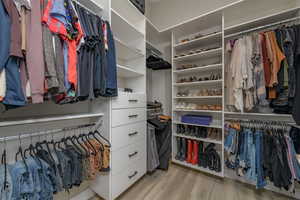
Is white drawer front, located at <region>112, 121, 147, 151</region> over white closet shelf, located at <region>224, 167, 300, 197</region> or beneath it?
over

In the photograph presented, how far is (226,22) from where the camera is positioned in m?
2.04

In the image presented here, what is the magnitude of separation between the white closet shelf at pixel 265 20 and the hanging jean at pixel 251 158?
1.36 metres

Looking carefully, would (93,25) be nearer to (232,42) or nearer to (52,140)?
(52,140)

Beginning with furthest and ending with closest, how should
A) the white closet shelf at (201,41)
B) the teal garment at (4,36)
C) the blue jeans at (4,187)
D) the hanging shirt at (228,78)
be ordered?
the white closet shelf at (201,41)
the hanging shirt at (228,78)
the blue jeans at (4,187)
the teal garment at (4,36)

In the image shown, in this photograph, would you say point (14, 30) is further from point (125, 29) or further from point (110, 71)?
point (125, 29)

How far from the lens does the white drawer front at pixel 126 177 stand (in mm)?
1328

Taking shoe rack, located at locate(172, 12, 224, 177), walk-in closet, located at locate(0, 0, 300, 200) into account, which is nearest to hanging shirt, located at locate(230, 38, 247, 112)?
walk-in closet, located at locate(0, 0, 300, 200)

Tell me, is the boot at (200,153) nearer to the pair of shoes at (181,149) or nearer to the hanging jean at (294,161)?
the pair of shoes at (181,149)

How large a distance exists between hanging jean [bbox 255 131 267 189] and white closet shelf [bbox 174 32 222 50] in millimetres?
1400

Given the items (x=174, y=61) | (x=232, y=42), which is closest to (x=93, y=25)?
(x=174, y=61)

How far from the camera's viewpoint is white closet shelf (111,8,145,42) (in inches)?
59.7

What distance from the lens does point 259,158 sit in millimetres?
1480

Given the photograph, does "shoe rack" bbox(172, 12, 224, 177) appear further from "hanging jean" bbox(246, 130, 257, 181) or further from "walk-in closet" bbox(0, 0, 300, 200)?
"hanging jean" bbox(246, 130, 257, 181)

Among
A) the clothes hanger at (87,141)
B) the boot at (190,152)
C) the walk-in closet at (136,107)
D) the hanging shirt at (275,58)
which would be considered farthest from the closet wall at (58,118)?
the hanging shirt at (275,58)
